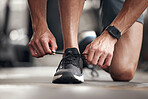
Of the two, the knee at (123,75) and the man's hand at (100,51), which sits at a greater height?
the man's hand at (100,51)

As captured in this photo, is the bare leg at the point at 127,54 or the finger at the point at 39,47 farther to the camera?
the bare leg at the point at 127,54

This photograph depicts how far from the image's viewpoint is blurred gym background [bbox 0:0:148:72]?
185 inches

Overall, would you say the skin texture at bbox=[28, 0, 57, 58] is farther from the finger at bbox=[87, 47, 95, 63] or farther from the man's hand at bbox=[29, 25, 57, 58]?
the finger at bbox=[87, 47, 95, 63]

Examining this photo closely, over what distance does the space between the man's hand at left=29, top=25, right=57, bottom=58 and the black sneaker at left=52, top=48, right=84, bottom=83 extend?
8 cm

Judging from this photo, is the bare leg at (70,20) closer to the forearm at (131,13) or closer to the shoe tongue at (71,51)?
the shoe tongue at (71,51)

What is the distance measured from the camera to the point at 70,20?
1.05 meters

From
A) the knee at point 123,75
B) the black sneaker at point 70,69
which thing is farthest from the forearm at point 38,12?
the knee at point 123,75

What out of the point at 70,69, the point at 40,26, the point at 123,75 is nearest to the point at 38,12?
the point at 40,26

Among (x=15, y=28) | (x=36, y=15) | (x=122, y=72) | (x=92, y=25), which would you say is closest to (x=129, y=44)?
(x=122, y=72)

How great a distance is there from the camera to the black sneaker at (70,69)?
866mm

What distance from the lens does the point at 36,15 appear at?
1.09 meters

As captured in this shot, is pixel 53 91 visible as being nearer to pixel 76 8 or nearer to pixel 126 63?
pixel 76 8

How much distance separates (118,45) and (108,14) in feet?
0.77

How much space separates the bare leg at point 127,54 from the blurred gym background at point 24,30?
2.16m
